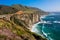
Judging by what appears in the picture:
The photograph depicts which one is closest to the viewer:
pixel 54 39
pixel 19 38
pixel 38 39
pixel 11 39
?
pixel 11 39

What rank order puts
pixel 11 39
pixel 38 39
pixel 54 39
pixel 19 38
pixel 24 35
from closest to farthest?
pixel 11 39
pixel 19 38
pixel 24 35
pixel 38 39
pixel 54 39

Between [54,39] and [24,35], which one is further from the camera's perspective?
[54,39]

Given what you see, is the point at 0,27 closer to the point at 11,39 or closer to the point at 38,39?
the point at 11,39

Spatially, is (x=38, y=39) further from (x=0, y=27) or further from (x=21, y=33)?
(x=0, y=27)

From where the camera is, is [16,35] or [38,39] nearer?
[16,35]

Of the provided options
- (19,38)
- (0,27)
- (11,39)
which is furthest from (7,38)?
(0,27)

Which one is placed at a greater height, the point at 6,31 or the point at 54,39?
the point at 6,31

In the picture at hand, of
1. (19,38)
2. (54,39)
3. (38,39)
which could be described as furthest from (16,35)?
(54,39)

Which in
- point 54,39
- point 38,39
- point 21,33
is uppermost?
point 21,33

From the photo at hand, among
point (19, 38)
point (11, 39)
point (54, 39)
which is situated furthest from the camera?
point (54, 39)
